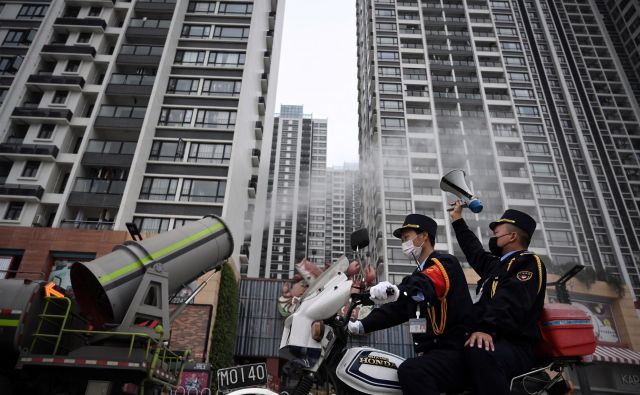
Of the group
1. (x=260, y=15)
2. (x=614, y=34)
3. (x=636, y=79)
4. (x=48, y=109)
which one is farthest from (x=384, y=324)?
(x=614, y=34)

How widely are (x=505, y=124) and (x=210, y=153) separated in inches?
1523

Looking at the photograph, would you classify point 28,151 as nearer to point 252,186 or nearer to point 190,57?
point 190,57

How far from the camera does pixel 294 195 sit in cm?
11275

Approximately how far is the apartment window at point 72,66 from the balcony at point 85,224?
13.9 metres

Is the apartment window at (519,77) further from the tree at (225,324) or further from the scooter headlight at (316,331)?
the scooter headlight at (316,331)

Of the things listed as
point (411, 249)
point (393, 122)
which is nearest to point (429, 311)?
point (411, 249)

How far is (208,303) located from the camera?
23.8m

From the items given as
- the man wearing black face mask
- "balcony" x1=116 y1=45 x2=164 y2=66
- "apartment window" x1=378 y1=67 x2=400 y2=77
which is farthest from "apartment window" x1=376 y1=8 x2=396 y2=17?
the man wearing black face mask

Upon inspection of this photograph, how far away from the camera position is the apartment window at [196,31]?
Result: 36031 mm

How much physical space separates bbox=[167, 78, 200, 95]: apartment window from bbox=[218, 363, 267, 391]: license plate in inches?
1190

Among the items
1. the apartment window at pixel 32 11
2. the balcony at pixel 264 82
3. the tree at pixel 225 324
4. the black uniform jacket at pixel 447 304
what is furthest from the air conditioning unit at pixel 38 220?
the black uniform jacket at pixel 447 304

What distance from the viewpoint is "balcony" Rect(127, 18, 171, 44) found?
115ft

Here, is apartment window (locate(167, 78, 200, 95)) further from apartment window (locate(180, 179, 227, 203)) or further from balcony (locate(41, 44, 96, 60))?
apartment window (locate(180, 179, 227, 203))

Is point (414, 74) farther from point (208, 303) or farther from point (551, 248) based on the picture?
point (208, 303)
